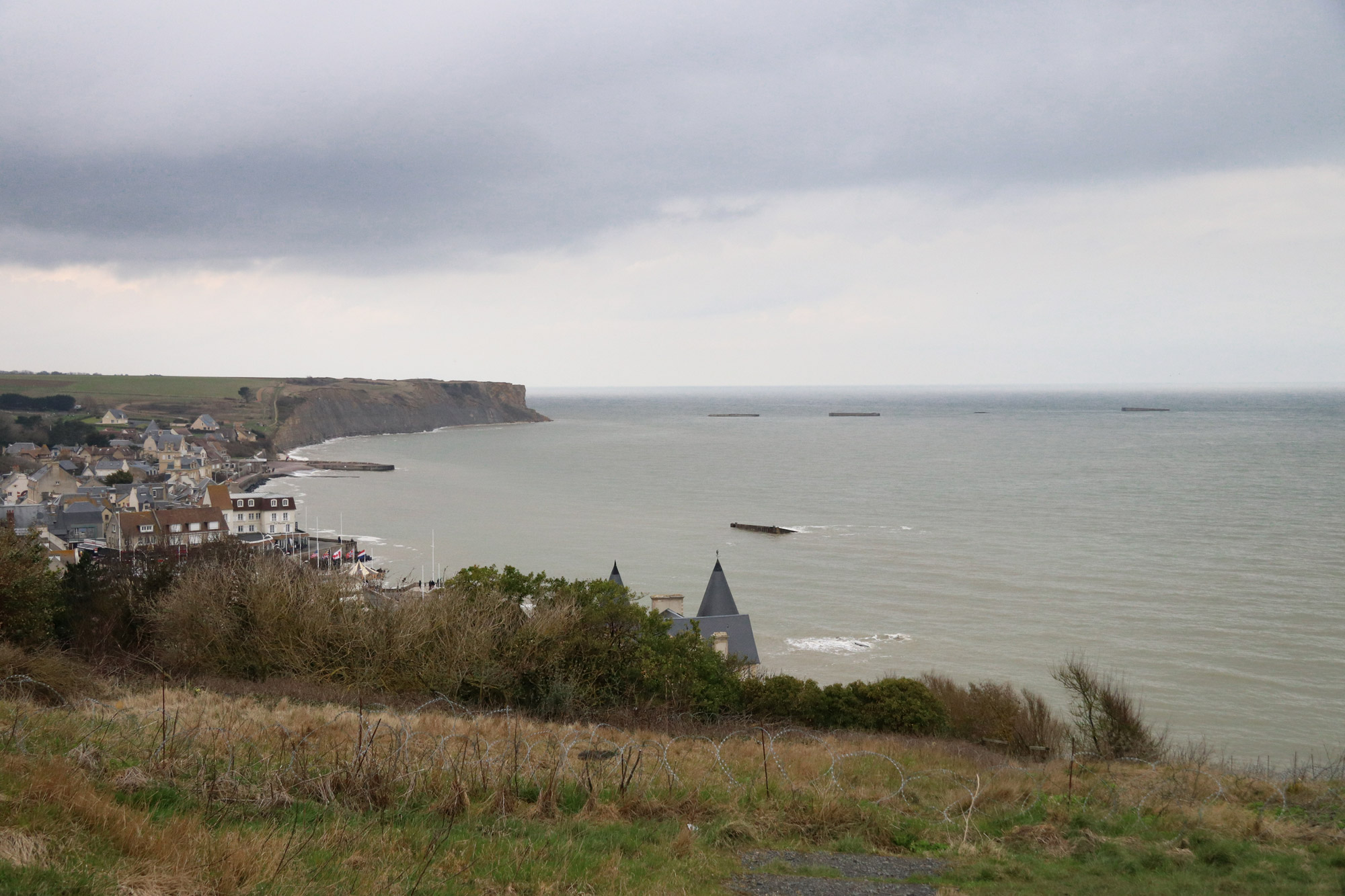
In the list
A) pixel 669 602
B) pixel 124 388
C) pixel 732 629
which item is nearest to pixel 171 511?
pixel 669 602

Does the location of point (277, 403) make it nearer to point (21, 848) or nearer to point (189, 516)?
point (189, 516)

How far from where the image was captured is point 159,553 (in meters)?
38.8

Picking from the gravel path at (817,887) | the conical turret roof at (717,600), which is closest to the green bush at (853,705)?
the conical turret roof at (717,600)

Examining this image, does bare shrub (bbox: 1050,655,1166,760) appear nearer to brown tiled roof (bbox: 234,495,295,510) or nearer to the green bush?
the green bush

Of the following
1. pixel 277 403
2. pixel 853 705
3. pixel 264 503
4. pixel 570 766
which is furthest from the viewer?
pixel 277 403

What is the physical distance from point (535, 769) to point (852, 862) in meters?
3.98

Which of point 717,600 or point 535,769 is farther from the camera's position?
point 717,600

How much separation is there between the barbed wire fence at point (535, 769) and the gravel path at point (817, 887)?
1300mm

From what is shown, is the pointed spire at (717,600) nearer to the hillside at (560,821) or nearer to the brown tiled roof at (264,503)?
the hillside at (560,821)

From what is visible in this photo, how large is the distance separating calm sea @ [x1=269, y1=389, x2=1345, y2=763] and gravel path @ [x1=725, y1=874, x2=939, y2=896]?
1957 centimetres

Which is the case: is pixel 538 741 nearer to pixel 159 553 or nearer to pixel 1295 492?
pixel 159 553

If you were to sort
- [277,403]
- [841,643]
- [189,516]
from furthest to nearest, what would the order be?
[277,403]
[189,516]
[841,643]

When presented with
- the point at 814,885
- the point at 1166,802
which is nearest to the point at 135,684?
the point at 814,885

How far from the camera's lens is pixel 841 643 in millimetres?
Answer: 31641
